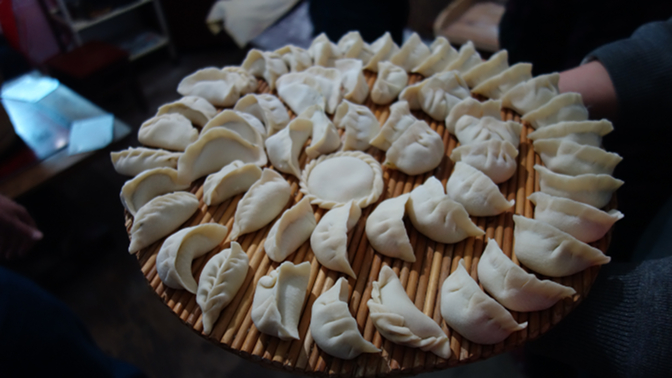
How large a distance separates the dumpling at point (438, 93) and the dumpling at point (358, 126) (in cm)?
18

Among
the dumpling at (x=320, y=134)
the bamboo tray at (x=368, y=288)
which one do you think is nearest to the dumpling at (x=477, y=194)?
the bamboo tray at (x=368, y=288)

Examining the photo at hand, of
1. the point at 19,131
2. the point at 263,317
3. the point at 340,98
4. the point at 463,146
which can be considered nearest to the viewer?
the point at 263,317

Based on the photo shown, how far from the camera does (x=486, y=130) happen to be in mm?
1278

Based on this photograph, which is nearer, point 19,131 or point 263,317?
point 263,317

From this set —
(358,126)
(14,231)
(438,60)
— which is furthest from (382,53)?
(14,231)

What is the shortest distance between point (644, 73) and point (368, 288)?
3.77 feet

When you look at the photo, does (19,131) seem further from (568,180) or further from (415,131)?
(568,180)

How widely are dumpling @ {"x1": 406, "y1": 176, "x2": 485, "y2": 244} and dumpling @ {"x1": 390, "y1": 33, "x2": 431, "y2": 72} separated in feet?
2.30

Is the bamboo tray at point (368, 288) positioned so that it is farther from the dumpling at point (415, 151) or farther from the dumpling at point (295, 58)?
the dumpling at point (295, 58)

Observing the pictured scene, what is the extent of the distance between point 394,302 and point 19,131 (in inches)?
81.5

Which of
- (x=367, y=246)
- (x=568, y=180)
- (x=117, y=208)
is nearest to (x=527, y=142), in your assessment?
(x=568, y=180)

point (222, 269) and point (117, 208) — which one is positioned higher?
point (222, 269)

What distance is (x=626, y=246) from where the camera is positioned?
1.54 metres

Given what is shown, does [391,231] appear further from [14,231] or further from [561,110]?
[14,231]
